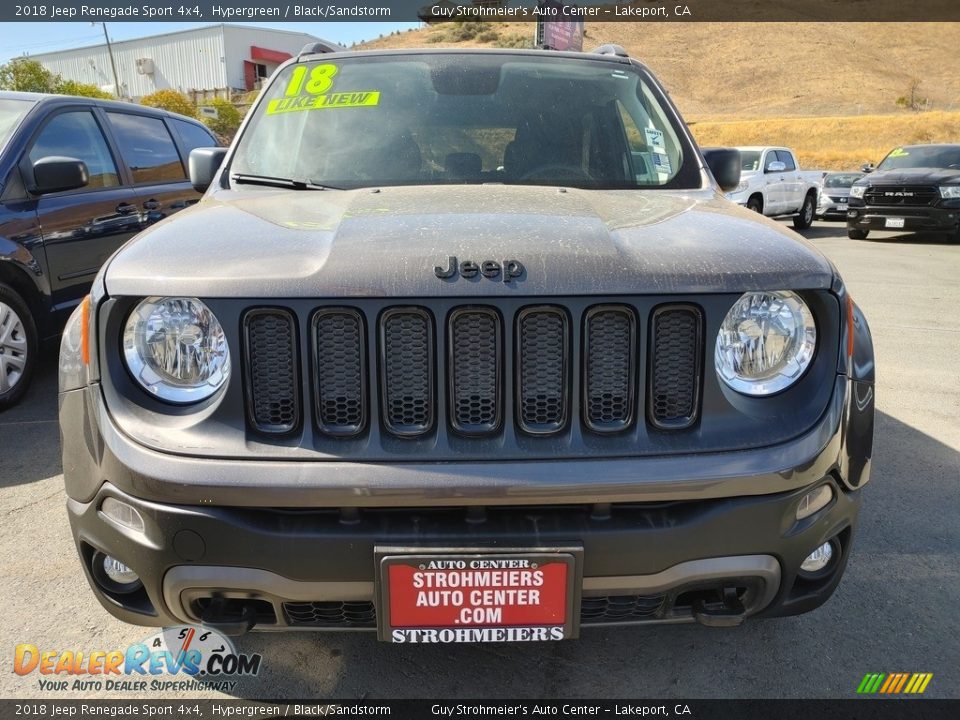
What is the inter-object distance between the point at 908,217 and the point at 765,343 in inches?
530

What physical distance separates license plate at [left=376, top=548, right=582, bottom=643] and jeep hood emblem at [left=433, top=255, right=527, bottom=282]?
601 mm

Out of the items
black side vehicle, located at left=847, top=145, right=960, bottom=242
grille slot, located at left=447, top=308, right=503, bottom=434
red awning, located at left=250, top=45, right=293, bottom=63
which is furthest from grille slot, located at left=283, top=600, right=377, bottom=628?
red awning, located at left=250, top=45, right=293, bottom=63

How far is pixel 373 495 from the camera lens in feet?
5.35

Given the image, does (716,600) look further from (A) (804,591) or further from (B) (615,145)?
(B) (615,145)

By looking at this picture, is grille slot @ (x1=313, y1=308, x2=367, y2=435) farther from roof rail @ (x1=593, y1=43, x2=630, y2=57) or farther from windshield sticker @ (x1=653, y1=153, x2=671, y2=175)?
roof rail @ (x1=593, y1=43, x2=630, y2=57)

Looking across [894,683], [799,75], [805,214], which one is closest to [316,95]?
[894,683]

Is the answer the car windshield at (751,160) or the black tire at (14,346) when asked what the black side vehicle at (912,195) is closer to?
the car windshield at (751,160)

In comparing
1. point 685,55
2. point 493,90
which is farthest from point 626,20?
point 493,90

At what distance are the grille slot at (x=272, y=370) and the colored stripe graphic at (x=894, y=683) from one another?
181cm

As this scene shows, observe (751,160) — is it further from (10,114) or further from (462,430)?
(462,430)

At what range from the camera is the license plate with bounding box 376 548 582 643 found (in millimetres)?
1646

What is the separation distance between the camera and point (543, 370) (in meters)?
1.75

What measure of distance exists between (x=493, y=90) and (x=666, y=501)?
6.62 ft

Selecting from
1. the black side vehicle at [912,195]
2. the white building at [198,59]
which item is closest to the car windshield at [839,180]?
the black side vehicle at [912,195]
